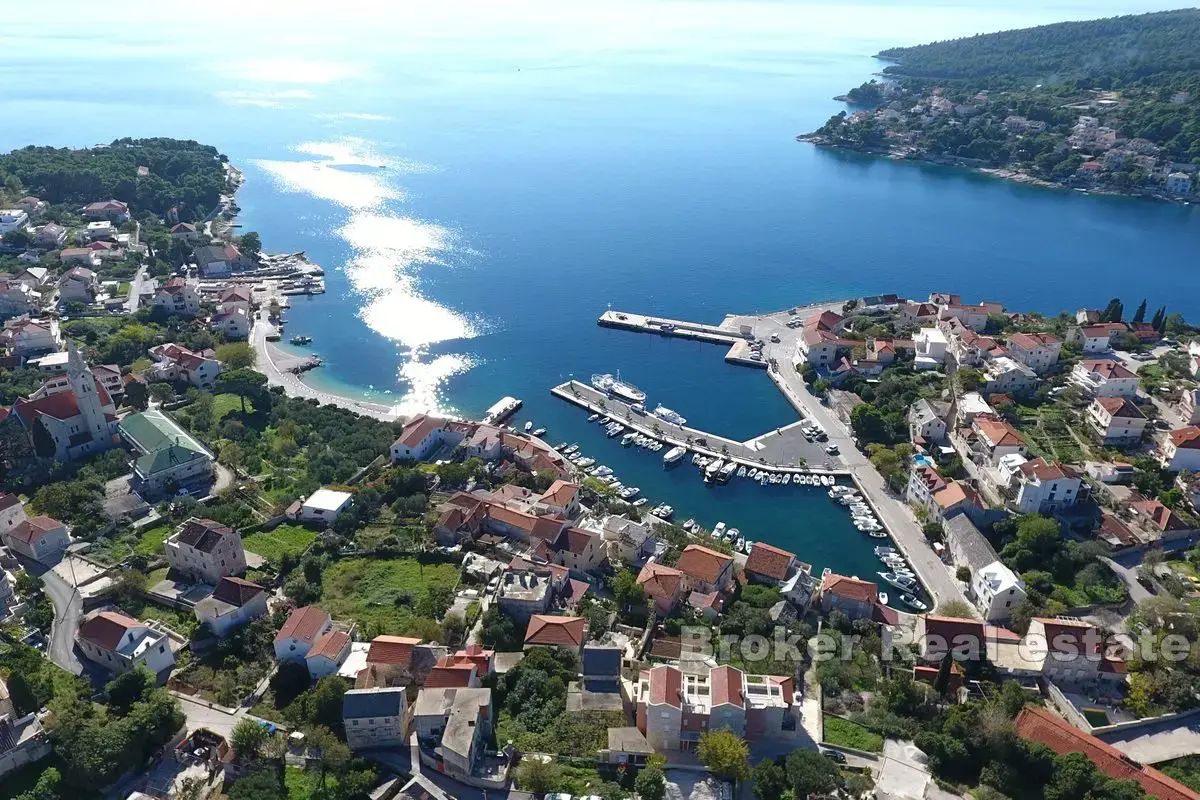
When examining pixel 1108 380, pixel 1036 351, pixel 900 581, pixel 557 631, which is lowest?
pixel 900 581

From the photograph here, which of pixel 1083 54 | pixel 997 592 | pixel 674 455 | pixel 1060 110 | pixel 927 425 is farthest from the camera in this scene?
pixel 1083 54

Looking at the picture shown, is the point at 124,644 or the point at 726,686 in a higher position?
the point at 124,644

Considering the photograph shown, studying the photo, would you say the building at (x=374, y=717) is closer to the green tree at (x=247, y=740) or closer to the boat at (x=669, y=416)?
the green tree at (x=247, y=740)

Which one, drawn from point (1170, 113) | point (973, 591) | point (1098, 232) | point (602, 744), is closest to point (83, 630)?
point (602, 744)

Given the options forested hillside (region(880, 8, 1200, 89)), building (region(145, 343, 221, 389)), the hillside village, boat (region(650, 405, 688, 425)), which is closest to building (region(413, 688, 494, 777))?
the hillside village

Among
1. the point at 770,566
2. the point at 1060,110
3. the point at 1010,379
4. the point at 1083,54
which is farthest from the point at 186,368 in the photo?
the point at 1083,54

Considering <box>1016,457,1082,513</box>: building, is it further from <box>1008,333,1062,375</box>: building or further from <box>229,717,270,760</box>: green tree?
<box>229,717,270,760</box>: green tree

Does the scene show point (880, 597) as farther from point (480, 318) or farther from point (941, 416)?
point (480, 318)

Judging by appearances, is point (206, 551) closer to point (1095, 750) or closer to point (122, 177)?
point (1095, 750)
